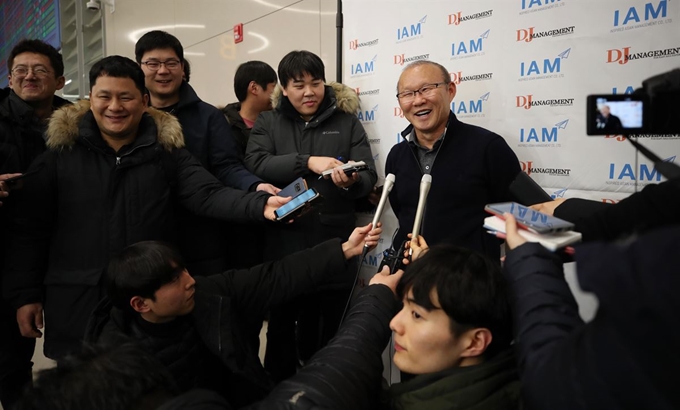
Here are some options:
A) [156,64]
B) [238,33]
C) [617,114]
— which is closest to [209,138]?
[156,64]

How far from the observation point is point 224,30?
13.8 feet

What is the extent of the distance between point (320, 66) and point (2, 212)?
1.45 m

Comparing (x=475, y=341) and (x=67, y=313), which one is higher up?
(x=475, y=341)

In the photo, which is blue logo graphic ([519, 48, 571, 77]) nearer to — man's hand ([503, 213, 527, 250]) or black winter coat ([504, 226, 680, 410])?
man's hand ([503, 213, 527, 250])

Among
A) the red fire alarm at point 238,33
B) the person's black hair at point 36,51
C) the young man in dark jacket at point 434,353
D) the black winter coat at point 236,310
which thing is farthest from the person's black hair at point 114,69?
the red fire alarm at point 238,33

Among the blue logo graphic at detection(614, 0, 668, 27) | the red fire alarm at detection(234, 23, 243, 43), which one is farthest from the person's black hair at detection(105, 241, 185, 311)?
the red fire alarm at detection(234, 23, 243, 43)

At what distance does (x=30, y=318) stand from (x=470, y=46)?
204 cm

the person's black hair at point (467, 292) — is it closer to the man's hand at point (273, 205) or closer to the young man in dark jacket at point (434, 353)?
the young man in dark jacket at point (434, 353)

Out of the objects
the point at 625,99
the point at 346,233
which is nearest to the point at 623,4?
the point at 625,99

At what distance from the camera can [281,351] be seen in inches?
92.2

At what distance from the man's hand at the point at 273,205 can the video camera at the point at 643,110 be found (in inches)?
42.1

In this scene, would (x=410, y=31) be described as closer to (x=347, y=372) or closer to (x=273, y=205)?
(x=273, y=205)

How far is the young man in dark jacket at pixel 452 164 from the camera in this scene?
1.75 meters

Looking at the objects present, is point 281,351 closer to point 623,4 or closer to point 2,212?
point 2,212
